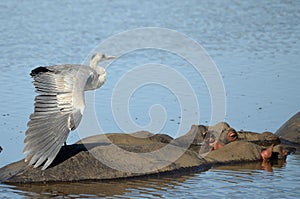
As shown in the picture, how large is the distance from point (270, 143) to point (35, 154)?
4433 mm

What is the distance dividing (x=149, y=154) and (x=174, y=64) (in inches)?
240

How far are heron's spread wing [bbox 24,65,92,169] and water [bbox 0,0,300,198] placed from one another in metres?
0.60

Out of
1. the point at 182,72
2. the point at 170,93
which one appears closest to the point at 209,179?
the point at 170,93

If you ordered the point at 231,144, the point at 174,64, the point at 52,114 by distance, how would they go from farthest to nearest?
the point at 174,64
the point at 231,144
the point at 52,114

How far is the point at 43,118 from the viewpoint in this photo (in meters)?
10.7

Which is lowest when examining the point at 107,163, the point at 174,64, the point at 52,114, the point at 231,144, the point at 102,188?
the point at 102,188

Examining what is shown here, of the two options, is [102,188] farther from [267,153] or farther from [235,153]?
[267,153]

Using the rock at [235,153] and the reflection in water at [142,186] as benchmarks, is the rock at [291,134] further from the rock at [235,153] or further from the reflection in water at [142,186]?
the reflection in water at [142,186]

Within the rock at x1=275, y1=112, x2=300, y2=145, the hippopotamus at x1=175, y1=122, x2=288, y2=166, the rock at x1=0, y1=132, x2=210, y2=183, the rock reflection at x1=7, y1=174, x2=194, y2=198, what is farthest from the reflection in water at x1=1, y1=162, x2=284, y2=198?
the rock at x1=275, y1=112, x2=300, y2=145

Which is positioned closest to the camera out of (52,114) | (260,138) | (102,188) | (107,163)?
(52,114)

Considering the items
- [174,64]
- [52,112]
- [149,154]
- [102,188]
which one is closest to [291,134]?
[149,154]

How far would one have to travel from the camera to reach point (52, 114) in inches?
420

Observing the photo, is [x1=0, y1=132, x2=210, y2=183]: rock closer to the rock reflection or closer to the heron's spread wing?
the rock reflection

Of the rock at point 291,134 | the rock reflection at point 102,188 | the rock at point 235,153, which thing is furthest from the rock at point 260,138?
the rock reflection at point 102,188
